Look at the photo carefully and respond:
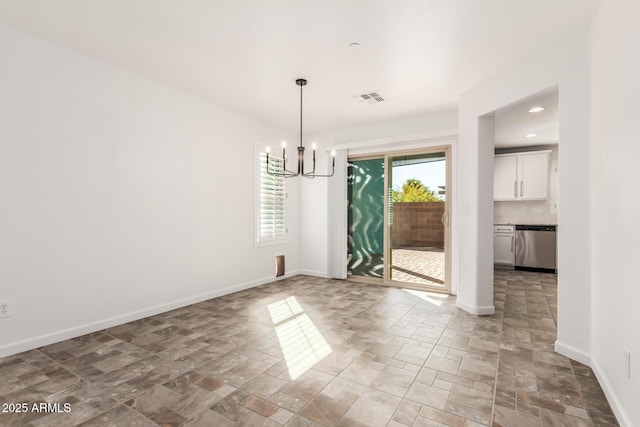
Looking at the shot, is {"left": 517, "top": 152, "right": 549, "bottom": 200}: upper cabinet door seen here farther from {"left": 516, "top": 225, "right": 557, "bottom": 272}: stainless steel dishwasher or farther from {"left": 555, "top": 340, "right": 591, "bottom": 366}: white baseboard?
{"left": 555, "top": 340, "right": 591, "bottom": 366}: white baseboard

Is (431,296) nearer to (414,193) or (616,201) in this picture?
(414,193)

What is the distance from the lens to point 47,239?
283cm

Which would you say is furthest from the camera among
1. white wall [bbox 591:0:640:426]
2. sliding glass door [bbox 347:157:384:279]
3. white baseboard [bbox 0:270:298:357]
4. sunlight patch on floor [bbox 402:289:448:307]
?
sliding glass door [bbox 347:157:384:279]

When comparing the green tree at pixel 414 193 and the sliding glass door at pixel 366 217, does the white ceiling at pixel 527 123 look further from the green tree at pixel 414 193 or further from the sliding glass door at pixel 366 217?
the sliding glass door at pixel 366 217

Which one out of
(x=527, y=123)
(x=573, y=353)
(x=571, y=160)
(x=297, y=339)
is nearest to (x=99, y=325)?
(x=297, y=339)

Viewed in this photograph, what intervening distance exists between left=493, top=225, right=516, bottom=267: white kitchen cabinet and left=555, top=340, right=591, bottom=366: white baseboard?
4.38 metres

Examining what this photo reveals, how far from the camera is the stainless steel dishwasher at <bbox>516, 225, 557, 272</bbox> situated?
627 centimetres

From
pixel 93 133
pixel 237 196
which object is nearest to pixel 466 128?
pixel 237 196

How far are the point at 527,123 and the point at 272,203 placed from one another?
14.1 ft

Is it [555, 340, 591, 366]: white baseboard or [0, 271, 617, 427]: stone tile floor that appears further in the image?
[555, 340, 591, 366]: white baseboard

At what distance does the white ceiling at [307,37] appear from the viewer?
2367 millimetres

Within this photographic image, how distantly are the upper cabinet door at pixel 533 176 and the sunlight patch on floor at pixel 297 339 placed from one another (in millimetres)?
5559

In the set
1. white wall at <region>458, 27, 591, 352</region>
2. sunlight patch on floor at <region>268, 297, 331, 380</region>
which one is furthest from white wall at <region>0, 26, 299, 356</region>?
white wall at <region>458, 27, 591, 352</region>

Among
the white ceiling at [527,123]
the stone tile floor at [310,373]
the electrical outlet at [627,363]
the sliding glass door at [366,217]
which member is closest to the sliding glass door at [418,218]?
the sliding glass door at [366,217]
